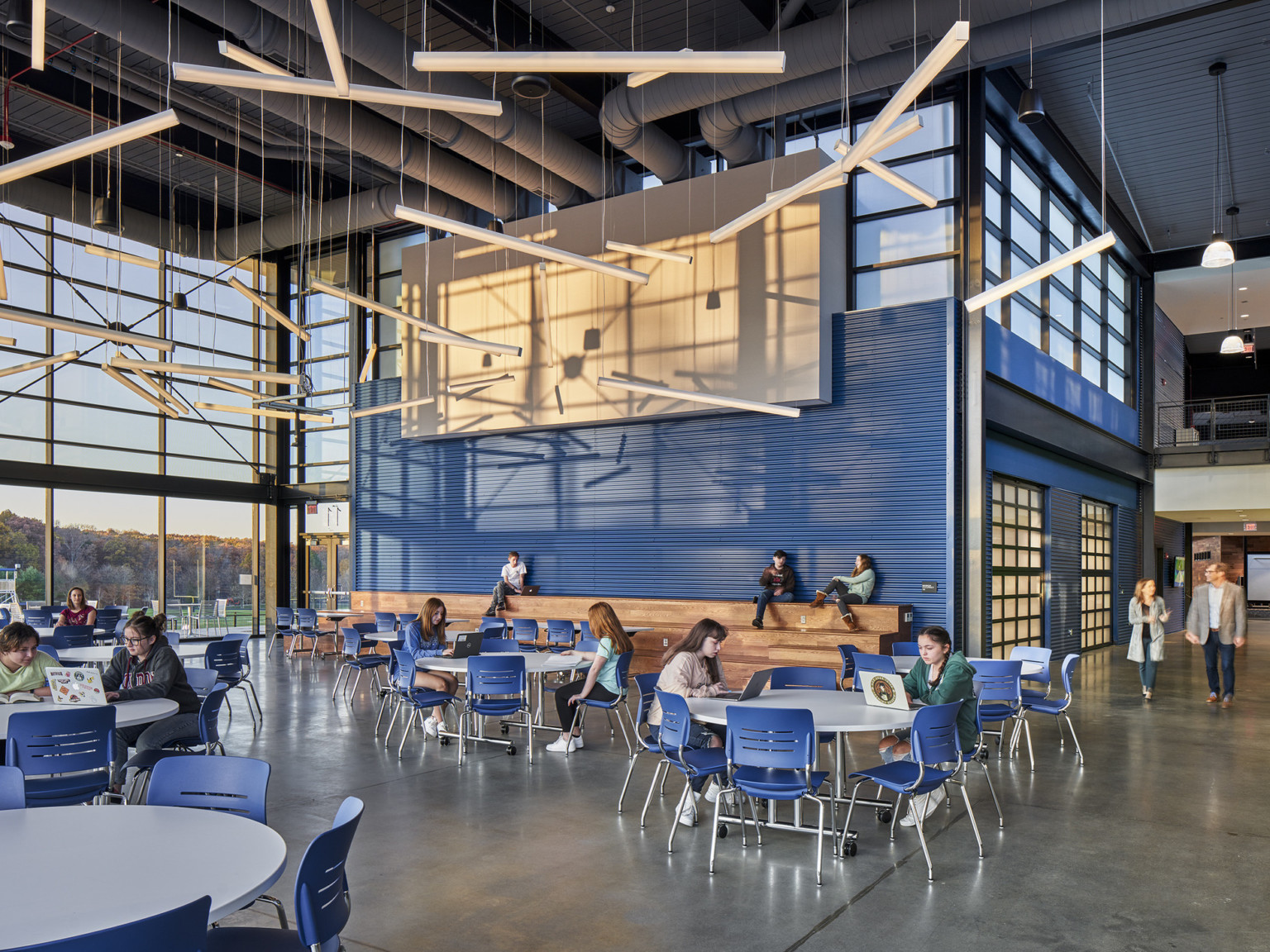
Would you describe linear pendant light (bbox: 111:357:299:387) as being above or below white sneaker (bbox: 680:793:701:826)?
above

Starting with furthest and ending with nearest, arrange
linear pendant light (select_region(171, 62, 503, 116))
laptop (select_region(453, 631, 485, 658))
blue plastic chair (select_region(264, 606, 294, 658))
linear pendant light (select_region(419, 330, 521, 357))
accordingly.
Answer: blue plastic chair (select_region(264, 606, 294, 658)) → linear pendant light (select_region(419, 330, 521, 357)) → laptop (select_region(453, 631, 485, 658)) → linear pendant light (select_region(171, 62, 503, 116))

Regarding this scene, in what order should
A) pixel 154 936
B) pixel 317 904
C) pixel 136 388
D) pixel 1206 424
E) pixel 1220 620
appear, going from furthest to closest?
1. pixel 1206 424
2. pixel 136 388
3. pixel 1220 620
4. pixel 317 904
5. pixel 154 936

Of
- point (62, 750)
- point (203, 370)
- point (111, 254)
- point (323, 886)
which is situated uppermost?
point (111, 254)

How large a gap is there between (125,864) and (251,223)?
53.6 ft

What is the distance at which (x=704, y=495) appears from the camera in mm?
13125

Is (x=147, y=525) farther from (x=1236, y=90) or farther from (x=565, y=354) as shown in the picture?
(x=1236, y=90)

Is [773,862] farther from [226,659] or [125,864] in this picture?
[226,659]

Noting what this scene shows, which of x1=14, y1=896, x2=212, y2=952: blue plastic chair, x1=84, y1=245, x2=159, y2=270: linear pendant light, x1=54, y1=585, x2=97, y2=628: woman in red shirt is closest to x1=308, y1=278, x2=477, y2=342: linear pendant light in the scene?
x1=84, y1=245, x2=159, y2=270: linear pendant light

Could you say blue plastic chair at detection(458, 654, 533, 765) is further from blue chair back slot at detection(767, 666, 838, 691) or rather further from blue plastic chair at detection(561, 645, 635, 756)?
blue chair back slot at detection(767, 666, 838, 691)

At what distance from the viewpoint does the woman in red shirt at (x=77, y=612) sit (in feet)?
35.4

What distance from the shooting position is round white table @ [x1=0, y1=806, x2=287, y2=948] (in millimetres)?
2211

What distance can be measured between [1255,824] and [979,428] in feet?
20.6

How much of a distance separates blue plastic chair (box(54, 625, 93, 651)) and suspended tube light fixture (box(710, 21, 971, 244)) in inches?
330

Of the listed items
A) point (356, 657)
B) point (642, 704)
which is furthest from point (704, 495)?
point (642, 704)
